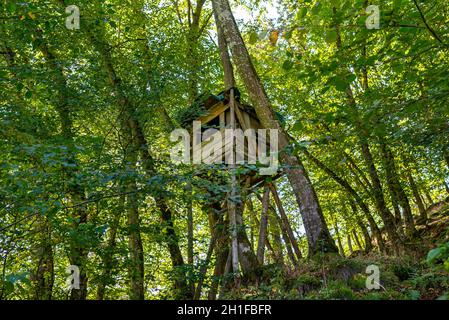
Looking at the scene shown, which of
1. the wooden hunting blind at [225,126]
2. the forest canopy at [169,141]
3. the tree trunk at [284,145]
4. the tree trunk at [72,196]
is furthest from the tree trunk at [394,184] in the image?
the tree trunk at [72,196]

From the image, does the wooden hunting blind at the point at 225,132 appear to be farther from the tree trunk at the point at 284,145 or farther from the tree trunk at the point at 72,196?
the tree trunk at the point at 72,196

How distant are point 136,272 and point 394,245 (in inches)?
244

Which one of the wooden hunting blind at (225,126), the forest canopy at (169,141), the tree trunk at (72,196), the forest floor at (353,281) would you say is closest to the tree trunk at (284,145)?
the forest canopy at (169,141)

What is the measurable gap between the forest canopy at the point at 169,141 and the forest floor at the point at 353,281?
0.02 m

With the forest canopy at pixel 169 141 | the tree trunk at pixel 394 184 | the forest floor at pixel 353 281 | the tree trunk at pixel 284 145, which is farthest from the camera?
the tree trunk at pixel 394 184

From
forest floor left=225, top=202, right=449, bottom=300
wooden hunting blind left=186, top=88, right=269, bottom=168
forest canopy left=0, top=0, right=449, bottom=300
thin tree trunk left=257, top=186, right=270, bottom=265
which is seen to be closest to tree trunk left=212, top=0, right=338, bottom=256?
forest canopy left=0, top=0, right=449, bottom=300

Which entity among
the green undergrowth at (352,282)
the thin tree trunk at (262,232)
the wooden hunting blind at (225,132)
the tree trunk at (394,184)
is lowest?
the green undergrowth at (352,282)

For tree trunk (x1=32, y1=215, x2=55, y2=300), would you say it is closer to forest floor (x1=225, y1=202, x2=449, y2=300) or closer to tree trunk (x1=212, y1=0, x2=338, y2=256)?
forest floor (x1=225, y1=202, x2=449, y2=300)

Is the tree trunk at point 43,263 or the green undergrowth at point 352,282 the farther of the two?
the tree trunk at point 43,263

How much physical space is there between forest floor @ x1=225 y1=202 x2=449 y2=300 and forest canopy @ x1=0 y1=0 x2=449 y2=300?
0.9 inches

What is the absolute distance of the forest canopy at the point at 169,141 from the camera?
348 centimetres

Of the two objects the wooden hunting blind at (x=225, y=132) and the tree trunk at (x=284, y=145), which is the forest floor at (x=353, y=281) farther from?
the wooden hunting blind at (x=225, y=132)

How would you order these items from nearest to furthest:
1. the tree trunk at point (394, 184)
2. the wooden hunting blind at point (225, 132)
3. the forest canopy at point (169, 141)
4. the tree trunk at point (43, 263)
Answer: the forest canopy at point (169, 141) < the tree trunk at point (43, 263) < the wooden hunting blind at point (225, 132) < the tree trunk at point (394, 184)

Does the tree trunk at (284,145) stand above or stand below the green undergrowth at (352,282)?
above
